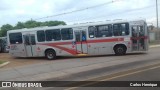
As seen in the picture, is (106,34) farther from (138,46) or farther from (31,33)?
(31,33)

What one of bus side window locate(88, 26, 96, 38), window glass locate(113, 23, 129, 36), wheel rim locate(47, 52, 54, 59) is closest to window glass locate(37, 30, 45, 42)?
wheel rim locate(47, 52, 54, 59)

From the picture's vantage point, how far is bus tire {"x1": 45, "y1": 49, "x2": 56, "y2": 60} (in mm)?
26061

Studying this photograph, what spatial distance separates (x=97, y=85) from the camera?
11711mm

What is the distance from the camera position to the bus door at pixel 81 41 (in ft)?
83.6

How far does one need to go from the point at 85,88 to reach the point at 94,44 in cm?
1419

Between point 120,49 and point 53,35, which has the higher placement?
point 53,35

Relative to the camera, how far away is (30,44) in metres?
26.8

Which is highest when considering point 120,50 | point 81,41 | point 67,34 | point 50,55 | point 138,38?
point 67,34

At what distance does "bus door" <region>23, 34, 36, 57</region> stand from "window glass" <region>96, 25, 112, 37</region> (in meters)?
5.44

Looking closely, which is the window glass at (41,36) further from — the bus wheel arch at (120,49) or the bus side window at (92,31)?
the bus wheel arch at (120,49)

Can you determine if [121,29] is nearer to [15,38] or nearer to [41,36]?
[41,36]

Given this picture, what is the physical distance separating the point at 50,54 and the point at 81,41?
284 centimetres

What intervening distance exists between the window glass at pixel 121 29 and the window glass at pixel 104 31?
402 millimetres

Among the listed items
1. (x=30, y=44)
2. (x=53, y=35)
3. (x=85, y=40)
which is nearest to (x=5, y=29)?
(x=30, y=44)
